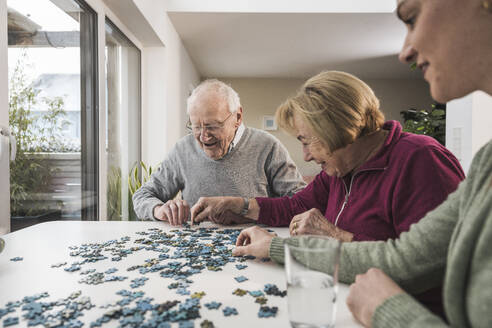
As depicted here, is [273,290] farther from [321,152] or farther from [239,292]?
[321,152]

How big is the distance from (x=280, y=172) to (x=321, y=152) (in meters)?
0.99

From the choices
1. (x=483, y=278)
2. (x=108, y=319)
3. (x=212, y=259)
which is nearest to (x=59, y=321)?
(x=108, y=319)

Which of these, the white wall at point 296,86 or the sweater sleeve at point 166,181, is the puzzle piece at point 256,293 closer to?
the sweater sleeve at point 166,181

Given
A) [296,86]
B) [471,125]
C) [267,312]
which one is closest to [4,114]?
[267,312]

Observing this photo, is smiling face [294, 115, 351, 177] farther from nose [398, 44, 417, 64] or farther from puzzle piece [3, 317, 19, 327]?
puzzle piece [3, 317, 19, 327]

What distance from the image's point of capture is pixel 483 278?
577mm

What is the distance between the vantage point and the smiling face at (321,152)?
1.38 m

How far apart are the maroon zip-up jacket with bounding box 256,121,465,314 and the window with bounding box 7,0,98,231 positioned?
1.84 metres

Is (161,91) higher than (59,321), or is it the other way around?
(161,91)

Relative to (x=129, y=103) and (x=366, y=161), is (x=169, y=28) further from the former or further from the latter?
(x=366, y=161)

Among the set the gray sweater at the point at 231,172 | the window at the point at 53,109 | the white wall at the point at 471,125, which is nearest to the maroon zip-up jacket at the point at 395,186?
the gray sweater at the point at 231,172

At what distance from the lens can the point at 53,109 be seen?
8.35ft

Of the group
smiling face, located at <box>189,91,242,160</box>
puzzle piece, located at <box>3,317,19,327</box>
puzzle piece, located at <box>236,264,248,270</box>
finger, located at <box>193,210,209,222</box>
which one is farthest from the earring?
smiling face, located at <box>189,91,242,160</box>

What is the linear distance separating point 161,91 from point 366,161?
3786 millimetres
